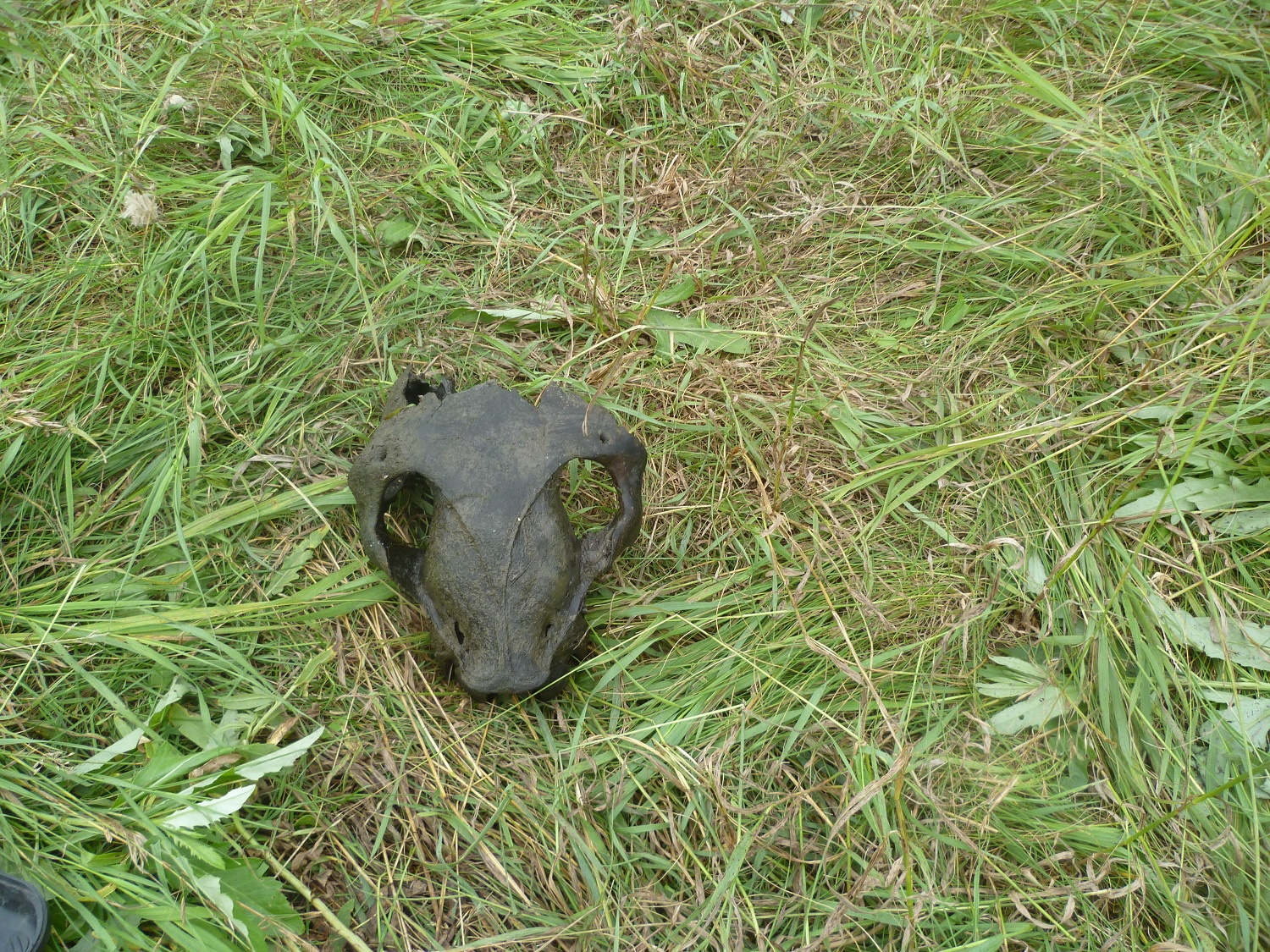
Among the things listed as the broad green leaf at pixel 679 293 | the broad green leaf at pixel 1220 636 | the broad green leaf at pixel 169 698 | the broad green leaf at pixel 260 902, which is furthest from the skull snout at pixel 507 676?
the broad green leaf at pixel 1220 636

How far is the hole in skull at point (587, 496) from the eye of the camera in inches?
121

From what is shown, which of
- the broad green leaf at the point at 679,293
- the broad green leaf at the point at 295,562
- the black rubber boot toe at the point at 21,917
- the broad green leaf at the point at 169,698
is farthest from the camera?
the broad green leaf at the point at 679,293

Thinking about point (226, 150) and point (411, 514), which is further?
point (226, 150)

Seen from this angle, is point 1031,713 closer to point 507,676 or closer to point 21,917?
point 507,676

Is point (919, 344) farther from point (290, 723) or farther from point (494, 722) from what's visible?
point (290, 723)

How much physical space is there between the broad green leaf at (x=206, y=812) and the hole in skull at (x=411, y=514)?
88cm

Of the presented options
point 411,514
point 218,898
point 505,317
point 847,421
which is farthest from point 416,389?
point 218,898

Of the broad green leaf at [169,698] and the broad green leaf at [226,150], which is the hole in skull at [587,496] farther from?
the broad green leaf at [226,150]

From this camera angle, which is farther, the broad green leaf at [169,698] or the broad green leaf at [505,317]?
the broad green leaf at [505,317]

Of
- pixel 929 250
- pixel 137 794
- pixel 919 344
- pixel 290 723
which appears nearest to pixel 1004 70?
pixel 929 250

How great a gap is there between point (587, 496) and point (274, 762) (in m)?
1.20

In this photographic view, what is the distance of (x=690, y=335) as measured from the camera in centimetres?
338

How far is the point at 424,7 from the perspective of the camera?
12.4 ft

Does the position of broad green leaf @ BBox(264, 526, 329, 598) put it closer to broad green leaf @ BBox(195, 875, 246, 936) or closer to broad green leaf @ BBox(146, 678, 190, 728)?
broad green leaf @ BBox(146, 678, 190, 728)
